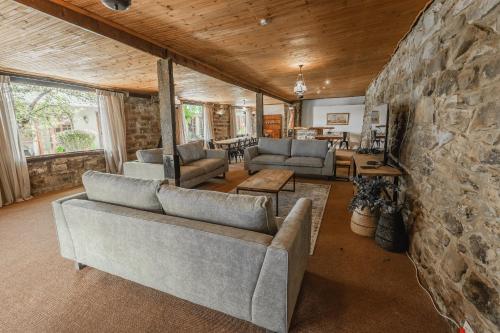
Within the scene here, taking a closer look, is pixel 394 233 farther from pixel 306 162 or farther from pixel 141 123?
pixel 141 123

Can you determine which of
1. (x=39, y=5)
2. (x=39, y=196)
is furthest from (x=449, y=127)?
(x=39, y=196)

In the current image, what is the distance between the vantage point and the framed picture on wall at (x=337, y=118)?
964 cm

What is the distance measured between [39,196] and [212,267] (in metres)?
4.75

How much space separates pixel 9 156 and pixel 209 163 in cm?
340

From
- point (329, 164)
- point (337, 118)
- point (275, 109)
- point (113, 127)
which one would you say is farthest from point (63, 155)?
point (275, 109)

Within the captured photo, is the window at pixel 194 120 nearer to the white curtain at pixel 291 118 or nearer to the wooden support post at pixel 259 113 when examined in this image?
the wooden support post at pixel 259 113

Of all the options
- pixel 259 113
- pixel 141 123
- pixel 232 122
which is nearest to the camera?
pixel 141 123

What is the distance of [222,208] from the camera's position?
1.40 metres

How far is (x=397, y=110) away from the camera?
2.79 m

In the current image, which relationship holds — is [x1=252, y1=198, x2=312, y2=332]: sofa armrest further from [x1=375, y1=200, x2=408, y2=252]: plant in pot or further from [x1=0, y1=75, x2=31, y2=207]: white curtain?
[x1=0, y1=75, x2=31, y2=207]: white curtain

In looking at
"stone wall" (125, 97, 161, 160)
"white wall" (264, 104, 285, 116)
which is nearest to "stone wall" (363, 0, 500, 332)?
"stone wall" (125, 97, 161, 160)

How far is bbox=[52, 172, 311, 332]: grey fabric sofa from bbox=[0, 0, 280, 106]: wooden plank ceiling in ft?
5.76

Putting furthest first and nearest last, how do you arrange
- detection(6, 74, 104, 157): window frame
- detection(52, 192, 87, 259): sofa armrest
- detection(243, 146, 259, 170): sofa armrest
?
detection(243, 146, 259, 170): sofa armrest < detection(6, 74, 104, 157): window frame < detection(52, 192, 87, 259): sofa armrest

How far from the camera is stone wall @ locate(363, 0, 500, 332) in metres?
1.07
